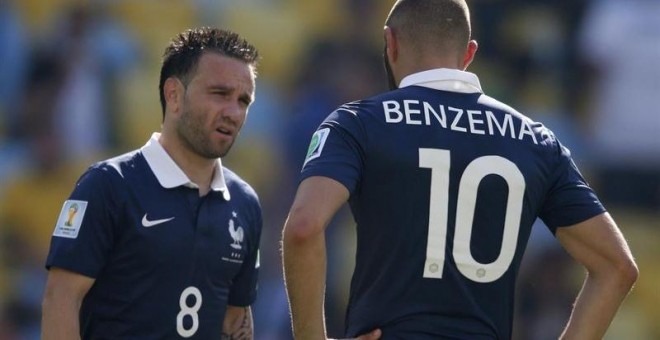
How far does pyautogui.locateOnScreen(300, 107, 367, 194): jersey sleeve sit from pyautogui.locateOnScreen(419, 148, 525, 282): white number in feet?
0.62

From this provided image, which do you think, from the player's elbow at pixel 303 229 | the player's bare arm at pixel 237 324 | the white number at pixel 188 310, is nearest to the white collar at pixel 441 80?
the player's elbow at pixel 303 229

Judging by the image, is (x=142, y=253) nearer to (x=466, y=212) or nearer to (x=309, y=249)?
(x=309, y=249)

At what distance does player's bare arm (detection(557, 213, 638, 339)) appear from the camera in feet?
12.1

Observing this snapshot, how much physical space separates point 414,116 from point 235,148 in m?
5.68

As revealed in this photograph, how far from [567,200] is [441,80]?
530 millimetres

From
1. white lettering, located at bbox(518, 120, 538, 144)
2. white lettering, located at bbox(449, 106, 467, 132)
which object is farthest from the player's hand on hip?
white lettering, located at bbox(518, 120, 538, 144)

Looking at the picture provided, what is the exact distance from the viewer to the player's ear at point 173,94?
4383 mm

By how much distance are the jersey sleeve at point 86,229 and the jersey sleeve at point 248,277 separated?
1.91 feet

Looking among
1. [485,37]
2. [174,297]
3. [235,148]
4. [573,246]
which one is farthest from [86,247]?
[485,37]

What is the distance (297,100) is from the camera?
9.09 metres

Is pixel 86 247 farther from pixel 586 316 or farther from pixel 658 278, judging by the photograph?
pixel 658 278

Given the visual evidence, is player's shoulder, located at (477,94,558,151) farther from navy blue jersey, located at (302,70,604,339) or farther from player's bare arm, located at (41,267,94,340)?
player's bare arm, located at (41,267,94,340)

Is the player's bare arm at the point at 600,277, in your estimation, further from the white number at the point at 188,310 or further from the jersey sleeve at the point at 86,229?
the jersey sleeve at the point at 86,229

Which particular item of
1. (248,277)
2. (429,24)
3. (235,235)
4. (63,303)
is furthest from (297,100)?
(429,24)
